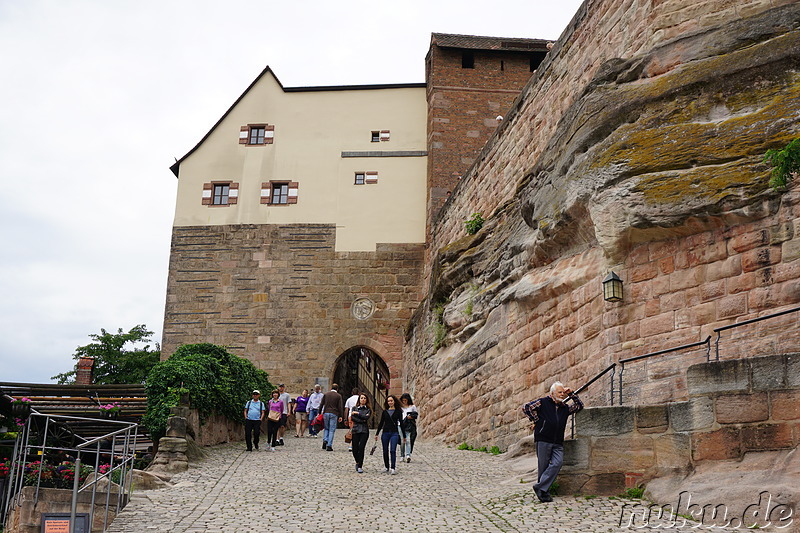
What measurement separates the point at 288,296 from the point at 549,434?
18.9 meters

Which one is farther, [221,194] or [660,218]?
[221,194]

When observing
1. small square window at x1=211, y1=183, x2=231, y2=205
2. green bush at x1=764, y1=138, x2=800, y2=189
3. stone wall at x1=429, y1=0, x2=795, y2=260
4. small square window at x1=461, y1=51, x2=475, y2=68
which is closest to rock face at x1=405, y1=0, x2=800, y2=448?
stone wall at x1=429, y1=0, x2=795, y2=260

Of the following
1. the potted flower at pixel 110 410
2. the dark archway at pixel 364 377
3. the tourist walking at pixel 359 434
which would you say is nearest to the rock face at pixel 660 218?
the tourist walking at pixel 359 434

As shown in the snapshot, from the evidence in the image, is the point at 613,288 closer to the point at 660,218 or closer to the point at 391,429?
the point at 660,218

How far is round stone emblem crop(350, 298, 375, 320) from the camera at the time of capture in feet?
89.0

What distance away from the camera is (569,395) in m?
9.35

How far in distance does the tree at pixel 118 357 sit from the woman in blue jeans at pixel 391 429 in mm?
22413

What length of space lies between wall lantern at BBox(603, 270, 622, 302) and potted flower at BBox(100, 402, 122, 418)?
940 centimetres

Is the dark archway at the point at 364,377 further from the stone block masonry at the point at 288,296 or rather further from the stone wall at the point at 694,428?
the stone wall at the point at 694,428

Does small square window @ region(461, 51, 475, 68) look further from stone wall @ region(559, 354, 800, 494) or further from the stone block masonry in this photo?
stone wall @ region(559, 354, 800, 494)

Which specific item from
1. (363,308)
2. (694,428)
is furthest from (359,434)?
(363,308)

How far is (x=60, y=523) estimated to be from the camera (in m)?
8.29

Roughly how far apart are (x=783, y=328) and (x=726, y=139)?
229cm

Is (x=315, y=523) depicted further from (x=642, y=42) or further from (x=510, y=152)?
(x=510, y=152)
